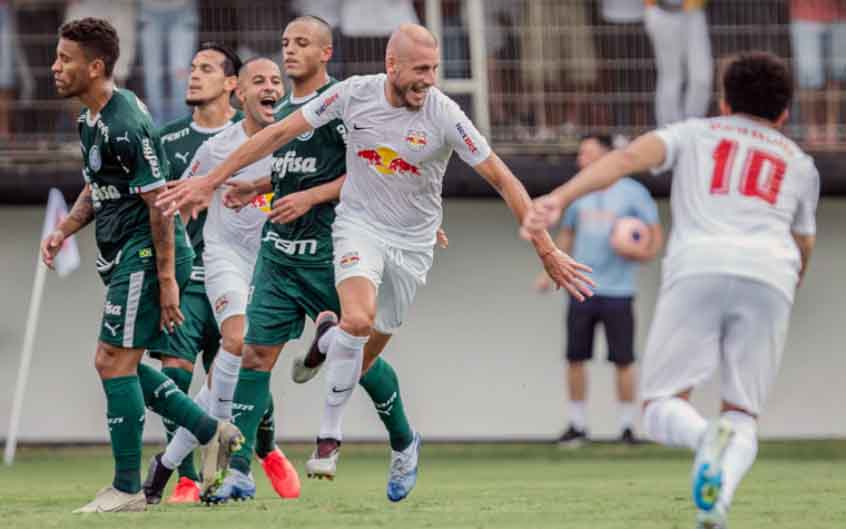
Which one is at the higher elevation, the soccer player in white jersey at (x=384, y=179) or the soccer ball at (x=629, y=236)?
the soccer player in white jersey at (x=384, y=179)

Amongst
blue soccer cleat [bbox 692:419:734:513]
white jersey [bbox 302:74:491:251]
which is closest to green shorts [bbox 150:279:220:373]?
white jersey [bbox 302:74:491:251]

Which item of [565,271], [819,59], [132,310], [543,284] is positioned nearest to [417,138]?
[565,271]

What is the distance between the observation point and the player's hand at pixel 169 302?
1041 centimetres

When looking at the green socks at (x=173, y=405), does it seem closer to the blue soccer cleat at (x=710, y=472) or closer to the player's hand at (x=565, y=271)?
the player's hand at (x=565, y=271)

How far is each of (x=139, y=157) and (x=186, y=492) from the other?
8.50ft

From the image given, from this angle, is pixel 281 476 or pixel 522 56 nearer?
pixel 281 476

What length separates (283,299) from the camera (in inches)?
446

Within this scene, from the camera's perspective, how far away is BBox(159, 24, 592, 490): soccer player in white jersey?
34.3ft

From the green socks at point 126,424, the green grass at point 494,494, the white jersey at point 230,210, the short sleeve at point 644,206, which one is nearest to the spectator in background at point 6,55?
the green grass at point 494,494

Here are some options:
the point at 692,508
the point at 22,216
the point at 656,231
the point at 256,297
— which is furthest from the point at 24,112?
the point at 692,508

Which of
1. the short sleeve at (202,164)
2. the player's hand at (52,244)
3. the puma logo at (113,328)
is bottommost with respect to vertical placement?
the puma logo at (113,328)

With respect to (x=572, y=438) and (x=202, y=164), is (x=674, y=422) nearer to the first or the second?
(x=202, y=164)

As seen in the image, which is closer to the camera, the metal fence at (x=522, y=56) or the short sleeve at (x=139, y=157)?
the short sleeve at (x=139, y=157)

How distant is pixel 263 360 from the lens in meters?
11.3
